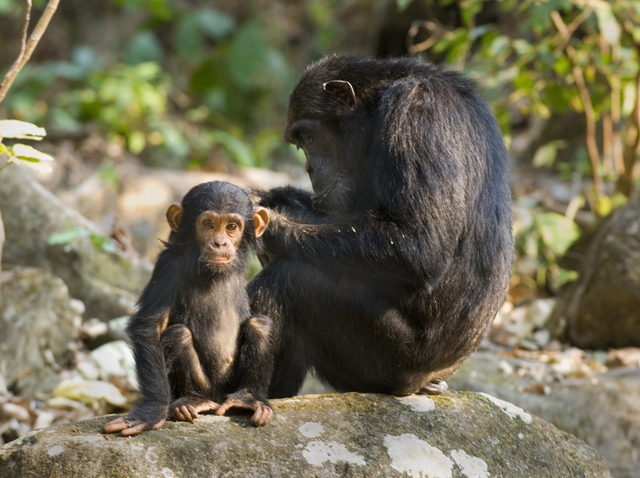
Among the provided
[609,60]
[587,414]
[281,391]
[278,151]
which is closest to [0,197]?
[281,391]

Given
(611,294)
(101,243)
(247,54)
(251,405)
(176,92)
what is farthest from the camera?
(176,92)

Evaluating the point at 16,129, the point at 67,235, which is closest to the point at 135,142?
the point at 67,235

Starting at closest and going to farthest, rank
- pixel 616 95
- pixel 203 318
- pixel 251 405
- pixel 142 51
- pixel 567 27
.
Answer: pixel 251 405, pixel 203 318, pixel 567 27, pixel 616 95, pixel 142 51

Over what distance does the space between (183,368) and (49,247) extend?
358 centimetres

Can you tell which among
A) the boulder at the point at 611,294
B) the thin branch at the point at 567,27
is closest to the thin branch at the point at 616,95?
the thin branch at the point at 567,27

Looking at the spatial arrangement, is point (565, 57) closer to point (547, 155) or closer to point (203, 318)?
point (547, 155)

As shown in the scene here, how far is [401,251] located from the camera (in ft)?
12.5

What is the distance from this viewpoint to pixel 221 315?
3.89 metres

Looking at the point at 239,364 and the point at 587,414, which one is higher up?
the point at 239,364

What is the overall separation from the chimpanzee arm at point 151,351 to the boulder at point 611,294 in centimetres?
491

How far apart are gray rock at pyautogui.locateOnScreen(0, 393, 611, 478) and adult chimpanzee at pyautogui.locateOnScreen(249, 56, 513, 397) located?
317 mm

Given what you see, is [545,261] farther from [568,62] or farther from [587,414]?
[587,414]

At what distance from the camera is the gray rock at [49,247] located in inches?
262

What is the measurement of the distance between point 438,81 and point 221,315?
6.26 ft
